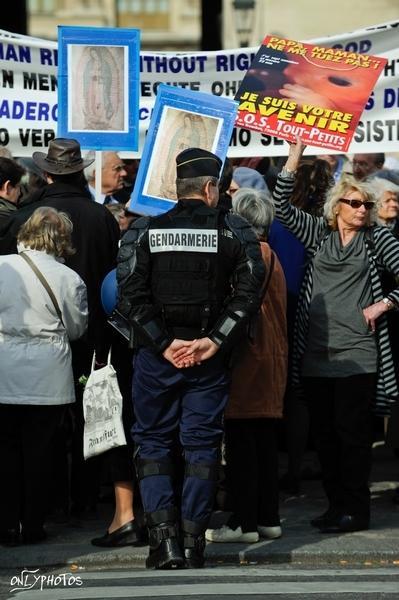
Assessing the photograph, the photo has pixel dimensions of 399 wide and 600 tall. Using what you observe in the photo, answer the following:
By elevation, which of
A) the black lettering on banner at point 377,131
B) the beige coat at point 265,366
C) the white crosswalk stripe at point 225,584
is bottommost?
the white crosswalk stripe at point 225,584

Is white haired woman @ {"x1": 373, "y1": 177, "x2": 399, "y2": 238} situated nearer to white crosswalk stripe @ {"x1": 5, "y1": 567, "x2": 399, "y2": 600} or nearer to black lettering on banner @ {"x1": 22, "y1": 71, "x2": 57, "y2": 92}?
black lettering on banner @ {"x1": 22, "y1": 71, "x2": 57, "y2": 92}

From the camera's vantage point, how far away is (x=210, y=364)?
→ 8.14 meters

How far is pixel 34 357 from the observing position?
8.81m

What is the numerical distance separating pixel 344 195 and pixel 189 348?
157cm

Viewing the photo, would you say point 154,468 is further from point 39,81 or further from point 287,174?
point 39,81

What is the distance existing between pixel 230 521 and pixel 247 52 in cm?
352

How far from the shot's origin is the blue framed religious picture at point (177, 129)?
30.9ft

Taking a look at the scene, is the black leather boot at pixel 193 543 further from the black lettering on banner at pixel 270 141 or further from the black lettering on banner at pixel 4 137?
the black lettering on banner at pixel 4 137

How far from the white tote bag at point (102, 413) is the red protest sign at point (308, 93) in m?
1.82

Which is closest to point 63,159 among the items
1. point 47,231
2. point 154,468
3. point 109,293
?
point 47,231

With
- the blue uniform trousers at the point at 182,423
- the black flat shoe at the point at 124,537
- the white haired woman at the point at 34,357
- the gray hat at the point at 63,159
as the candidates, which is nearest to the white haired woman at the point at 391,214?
the gray hat at the point at 63,159

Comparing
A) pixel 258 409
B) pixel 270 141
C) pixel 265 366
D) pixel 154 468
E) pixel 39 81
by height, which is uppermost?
pixel 39 81

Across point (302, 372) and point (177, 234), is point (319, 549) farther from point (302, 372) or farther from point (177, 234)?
point (177, 234)

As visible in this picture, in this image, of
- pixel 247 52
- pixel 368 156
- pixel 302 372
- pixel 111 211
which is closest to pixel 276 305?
pixel 302 372
